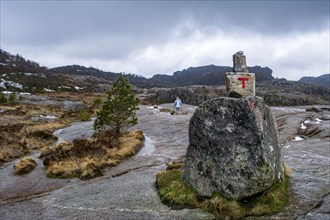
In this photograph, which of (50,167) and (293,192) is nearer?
(293,192)

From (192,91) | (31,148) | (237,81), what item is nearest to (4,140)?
(31,148)

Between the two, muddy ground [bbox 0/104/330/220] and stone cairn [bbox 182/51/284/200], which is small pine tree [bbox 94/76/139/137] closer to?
muddy ground [bbox 0/104/330/220]

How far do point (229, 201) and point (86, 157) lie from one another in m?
14.6

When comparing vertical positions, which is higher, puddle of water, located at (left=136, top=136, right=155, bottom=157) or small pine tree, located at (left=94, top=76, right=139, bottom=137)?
small pine tree, located at (left=94, top=76, right=139, bottom=137)

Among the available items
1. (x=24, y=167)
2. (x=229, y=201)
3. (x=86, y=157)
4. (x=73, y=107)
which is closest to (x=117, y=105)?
(x=86, y=157)

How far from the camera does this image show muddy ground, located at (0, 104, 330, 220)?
1445cm

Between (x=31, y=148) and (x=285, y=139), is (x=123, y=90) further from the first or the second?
(x=285, y=139)

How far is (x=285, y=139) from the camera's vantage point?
31.7 metres

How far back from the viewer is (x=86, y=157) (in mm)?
25844

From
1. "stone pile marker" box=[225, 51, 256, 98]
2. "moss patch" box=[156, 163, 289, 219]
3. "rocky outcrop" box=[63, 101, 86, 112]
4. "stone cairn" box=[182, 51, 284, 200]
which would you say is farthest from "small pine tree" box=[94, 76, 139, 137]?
"rocky outcrop" box=[63, 101, 86, 112]

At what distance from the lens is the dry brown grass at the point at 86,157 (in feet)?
75.6

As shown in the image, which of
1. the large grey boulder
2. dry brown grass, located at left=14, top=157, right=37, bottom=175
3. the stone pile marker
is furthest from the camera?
dry brown grass, located at left=14, top=157, right=37, bottom=175

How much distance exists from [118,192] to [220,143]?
651cm

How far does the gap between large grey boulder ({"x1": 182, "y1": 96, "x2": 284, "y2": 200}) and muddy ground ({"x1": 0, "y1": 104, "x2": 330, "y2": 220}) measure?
60.0 inches
